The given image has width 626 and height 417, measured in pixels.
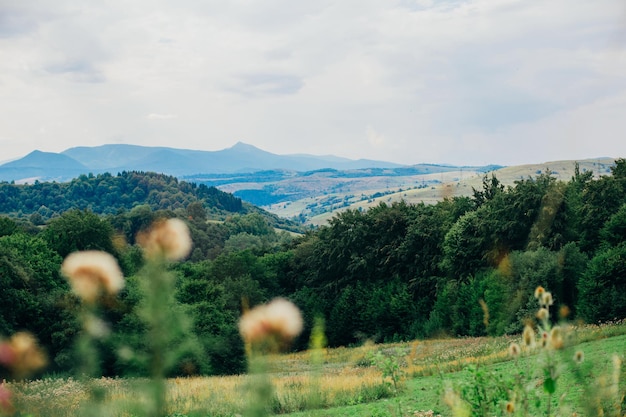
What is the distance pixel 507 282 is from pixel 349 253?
687 inches

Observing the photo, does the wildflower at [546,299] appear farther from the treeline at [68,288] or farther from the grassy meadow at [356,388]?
the treeline at [68,288]

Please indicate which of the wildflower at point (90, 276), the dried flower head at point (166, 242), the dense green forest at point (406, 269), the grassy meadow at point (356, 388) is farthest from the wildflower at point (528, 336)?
the dense green forest at point (406, 269)

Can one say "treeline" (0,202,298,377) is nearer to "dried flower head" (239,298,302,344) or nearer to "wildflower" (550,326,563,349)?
"wildflower" (550,326,563,349)

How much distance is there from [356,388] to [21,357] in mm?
14478

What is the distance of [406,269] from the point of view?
1981 inches

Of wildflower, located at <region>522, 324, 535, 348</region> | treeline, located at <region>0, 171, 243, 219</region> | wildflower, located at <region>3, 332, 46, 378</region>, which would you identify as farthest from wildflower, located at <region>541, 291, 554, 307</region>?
treeline, located at <region>0, 171, 243, 219</region>

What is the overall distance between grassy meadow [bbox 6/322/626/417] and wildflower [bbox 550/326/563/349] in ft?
0.34

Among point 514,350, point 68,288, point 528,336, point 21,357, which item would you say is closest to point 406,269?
point 68,288

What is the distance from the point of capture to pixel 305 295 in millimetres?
52438

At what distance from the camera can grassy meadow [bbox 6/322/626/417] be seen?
215 cm

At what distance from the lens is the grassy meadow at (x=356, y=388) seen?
Result: 2.15m

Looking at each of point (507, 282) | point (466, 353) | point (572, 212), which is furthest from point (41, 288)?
point (572, 212)

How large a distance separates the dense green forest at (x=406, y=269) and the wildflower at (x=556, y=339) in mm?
25476

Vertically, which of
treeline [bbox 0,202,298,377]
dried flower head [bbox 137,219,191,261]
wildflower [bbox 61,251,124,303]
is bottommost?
treeline [bbox 0,202,298,377]
